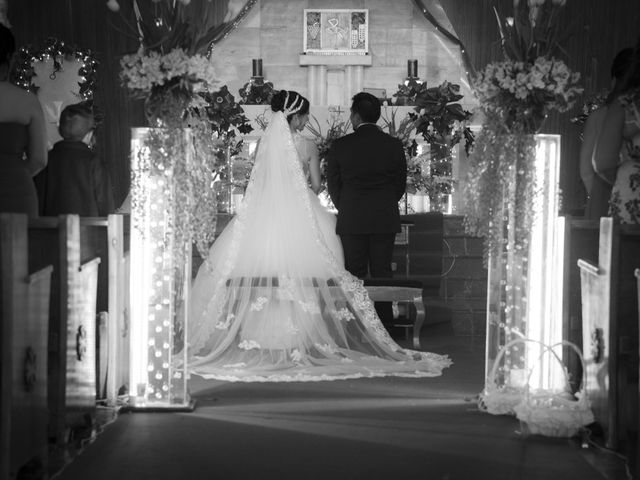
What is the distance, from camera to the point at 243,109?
35.2 ft

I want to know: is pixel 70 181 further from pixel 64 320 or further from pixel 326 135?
pixel 326 135

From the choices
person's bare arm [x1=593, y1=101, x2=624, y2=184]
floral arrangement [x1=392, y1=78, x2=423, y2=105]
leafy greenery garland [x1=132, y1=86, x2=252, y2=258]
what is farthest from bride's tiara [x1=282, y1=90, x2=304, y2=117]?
floral arrangement [x1=392, y1=78, x2=423, y2=105]

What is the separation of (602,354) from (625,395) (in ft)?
0.67

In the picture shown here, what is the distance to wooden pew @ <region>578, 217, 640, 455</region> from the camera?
5.08 metres

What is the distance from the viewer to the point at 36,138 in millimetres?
5812

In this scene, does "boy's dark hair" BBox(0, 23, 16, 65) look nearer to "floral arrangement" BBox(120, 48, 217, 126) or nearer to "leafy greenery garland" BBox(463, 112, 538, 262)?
"floral arrangement" BBox(120, 48, 217, 126)

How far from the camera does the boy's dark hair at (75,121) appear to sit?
22.6 feet

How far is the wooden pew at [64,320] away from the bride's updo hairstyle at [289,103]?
3018mm

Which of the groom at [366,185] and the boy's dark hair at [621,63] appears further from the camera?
the groom at [366,185]

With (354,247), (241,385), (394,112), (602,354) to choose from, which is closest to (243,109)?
(394,112)

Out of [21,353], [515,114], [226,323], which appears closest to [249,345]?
[226,323]

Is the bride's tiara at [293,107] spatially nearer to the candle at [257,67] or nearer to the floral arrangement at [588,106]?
the candle at [257,67]

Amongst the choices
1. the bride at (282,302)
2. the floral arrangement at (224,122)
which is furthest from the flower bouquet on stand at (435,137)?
the bride at (282,302)

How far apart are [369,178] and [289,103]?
760mm
